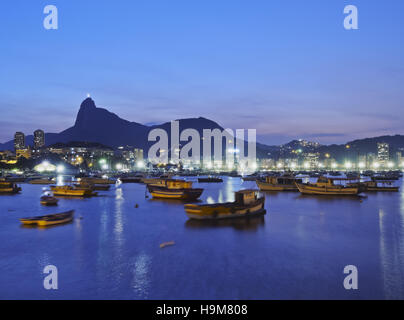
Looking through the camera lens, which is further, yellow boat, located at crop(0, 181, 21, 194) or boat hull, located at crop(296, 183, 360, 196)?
yellow boat, located at crop(0, 181, 21, 194)

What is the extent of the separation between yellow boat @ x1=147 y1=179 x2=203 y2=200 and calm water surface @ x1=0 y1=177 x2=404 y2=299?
49.8 ft

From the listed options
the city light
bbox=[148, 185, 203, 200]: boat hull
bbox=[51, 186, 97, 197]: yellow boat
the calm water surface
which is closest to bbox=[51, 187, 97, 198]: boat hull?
bbox=[51, 186, 97, 197]: yellow boat

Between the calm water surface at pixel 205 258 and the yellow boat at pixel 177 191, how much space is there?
15173 millimetres

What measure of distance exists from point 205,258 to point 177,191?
1161 inches

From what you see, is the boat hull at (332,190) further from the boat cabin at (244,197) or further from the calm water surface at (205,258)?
the boat cabin at (244,197)

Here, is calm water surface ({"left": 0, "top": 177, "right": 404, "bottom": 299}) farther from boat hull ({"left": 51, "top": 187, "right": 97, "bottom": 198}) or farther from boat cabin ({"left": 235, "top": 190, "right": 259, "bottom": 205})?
boat hull ({"left": 51, "top": 187, "right": 97, "bottom": 198})

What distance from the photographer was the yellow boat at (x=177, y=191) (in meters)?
46.3

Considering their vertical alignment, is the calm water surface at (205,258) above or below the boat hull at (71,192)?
below

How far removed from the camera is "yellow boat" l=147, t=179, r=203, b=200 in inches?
1822

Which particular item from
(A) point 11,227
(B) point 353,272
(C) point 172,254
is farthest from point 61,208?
(B) point 353,272

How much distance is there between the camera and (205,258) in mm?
17547

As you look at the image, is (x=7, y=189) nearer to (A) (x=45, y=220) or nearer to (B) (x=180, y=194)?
(B) (x=180, y=194)

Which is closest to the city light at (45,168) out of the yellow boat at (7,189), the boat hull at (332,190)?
the yellow boat at (7,189)

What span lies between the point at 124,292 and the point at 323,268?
9396 mm
